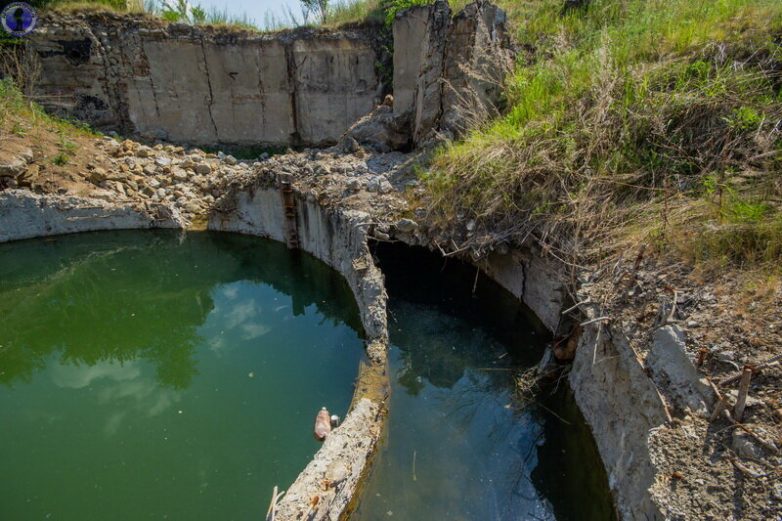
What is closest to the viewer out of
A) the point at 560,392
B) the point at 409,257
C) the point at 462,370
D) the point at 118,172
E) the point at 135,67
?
the point at 560,392

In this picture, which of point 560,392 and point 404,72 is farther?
point 404,72

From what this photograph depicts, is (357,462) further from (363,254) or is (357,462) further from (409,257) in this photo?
(409,257)

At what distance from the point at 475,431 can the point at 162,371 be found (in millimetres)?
3824

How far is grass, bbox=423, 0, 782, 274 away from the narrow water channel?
1234mm

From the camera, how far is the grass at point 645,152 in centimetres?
391

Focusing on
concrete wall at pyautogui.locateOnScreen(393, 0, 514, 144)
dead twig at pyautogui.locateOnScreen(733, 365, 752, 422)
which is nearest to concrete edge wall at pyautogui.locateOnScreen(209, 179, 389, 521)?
concrete wall at pyautogui.locateOnScreen(393, 0, 514, 144)

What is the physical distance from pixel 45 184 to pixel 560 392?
1012 cm

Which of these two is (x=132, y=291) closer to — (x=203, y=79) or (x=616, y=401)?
(x=203, y=79)

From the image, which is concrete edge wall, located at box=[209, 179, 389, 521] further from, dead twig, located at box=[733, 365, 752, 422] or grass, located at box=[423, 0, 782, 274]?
dead twig, located at box=[733, 365, 752, 422]

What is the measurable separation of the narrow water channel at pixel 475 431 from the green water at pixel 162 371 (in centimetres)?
74

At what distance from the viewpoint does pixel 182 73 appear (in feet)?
38.4

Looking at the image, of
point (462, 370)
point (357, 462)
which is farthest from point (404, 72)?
point (357, 462)
